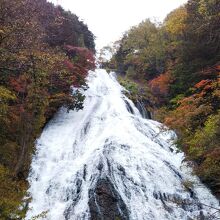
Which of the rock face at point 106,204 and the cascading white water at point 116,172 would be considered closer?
the rock face at point 106,204

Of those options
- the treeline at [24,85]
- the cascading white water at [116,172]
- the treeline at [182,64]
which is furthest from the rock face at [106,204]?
the treeline at [182,64]

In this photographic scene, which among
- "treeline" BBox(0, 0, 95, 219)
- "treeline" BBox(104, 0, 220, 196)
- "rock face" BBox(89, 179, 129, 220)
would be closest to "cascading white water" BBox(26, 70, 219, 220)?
"rock face" BBox(89, 179, 129, 220)

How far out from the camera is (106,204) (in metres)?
11.9

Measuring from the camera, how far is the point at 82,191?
1267 cm

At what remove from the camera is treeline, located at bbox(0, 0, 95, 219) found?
390 inches

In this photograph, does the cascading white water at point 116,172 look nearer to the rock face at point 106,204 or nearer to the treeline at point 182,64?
the rock face at point 106,204

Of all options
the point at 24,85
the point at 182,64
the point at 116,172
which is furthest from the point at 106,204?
the point at 182,64

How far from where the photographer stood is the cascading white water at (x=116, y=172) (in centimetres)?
1214

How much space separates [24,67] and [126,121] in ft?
29.4

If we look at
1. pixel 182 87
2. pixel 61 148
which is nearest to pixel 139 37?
pixel 182 87

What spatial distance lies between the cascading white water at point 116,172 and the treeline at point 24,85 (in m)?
0.95

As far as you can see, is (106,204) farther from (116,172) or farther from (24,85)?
(24,85)

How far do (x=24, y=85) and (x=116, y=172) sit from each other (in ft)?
19.4

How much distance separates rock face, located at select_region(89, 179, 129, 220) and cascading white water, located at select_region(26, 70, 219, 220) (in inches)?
6.3
